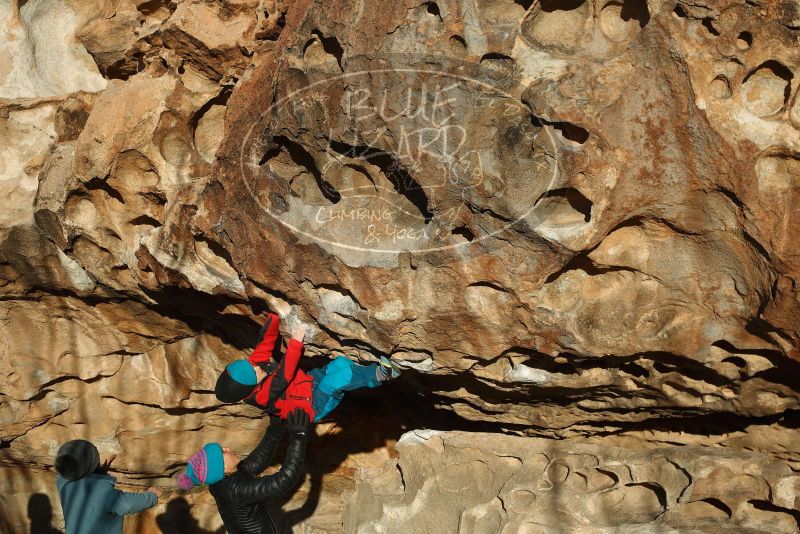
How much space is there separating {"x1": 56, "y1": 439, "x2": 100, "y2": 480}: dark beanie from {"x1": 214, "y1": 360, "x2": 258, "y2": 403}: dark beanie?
0.57 meters

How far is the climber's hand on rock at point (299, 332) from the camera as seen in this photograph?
322cm

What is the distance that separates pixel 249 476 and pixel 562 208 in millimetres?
1733

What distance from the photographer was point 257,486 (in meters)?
3.25

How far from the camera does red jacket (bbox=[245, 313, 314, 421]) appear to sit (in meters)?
3.20

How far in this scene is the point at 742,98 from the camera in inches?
94.6

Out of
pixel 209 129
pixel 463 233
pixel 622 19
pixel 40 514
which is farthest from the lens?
pixel 40 514

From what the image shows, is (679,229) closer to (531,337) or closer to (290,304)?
(531,337)

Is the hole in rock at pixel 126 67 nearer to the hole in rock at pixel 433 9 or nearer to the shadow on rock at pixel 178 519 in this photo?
the hole in rock at pixel 433 9

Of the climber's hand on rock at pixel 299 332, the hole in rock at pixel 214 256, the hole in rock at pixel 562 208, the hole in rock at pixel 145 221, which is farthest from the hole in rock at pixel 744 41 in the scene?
the hole in rock at pixel 145 221

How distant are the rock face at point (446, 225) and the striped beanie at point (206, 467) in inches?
22.9

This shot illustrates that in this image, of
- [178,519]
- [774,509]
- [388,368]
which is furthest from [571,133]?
[178,519]

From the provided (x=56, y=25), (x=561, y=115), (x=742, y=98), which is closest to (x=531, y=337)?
(x=561, y=115)

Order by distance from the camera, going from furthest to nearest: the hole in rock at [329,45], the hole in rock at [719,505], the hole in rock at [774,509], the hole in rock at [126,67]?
the hole in rock at [126,67] < the hole in rock at [719,505] < the hole in rock at [774,509] < the hole in rock at [329,45]

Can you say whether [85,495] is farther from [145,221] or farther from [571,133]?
[571,133]
